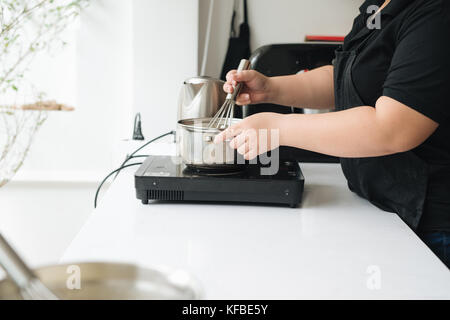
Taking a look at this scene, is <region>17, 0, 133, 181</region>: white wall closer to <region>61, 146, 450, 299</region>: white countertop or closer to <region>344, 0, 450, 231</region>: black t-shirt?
<region>61, 146, 450, 299</region>: white countertop

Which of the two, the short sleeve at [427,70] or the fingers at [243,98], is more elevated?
the short sleeve at [427,70]

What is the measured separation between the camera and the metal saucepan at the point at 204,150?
86cm

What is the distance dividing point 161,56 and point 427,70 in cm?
124

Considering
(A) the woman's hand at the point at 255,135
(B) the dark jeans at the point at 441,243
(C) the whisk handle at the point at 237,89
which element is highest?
(C) the whisk handle at the point at 237,89

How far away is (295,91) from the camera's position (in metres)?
1.12

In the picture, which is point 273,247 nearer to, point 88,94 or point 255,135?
point 255,135

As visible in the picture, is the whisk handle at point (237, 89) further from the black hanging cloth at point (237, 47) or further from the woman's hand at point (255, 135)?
the black hanging cloth at point (237, 47)

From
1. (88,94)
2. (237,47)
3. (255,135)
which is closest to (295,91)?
(255,135)

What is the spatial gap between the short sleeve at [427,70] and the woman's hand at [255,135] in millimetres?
200

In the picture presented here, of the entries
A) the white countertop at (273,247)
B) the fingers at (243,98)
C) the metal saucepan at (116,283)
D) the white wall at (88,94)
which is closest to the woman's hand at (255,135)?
the white countertop at (273,247)

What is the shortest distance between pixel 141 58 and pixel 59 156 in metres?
0.63

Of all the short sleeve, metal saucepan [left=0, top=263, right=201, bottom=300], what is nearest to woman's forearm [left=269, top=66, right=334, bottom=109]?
the short sleeve
